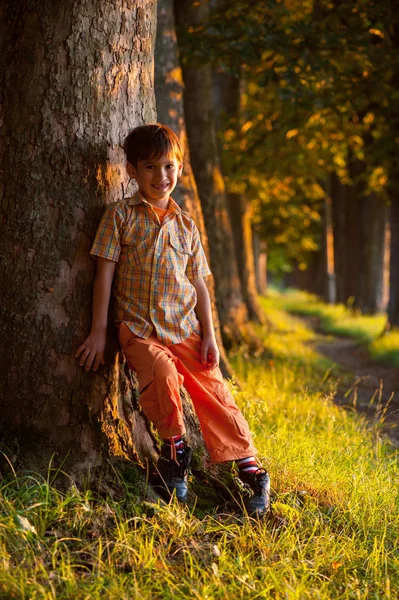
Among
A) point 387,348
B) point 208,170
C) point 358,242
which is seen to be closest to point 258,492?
point 208,170

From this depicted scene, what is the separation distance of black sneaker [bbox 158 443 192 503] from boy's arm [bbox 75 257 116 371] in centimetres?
Answer: 58

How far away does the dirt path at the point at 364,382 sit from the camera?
658 cm

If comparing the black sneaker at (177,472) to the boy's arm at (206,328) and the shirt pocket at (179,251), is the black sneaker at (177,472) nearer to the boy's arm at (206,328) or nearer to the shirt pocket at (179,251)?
the boy's arm at (206,328)

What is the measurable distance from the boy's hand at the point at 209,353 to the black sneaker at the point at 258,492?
0.60 meters

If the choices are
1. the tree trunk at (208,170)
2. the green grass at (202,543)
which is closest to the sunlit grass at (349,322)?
the tree trunk at (208,170)

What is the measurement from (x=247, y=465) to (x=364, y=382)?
5.66m

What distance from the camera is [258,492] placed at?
3.54 m

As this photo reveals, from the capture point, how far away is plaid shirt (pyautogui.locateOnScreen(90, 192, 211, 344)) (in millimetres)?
3484

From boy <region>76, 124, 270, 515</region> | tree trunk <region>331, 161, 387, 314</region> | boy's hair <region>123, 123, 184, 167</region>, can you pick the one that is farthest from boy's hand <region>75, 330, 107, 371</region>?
tree trunk <region>331, 161, 387, 314</region>

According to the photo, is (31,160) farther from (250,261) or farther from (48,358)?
(250,261)

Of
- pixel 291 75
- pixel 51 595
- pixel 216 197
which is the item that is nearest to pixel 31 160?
pixel 51 595

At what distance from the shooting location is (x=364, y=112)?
468 inches

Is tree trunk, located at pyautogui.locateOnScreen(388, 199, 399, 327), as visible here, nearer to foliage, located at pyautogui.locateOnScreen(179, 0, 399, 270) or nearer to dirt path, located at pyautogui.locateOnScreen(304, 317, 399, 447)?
foliage, located at pyautogui.locateOnScreen(179, 0, 399, 270)

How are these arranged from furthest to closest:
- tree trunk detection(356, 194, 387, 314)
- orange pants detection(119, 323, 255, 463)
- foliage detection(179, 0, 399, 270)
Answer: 1. tree trunk detection(356, 194, 387, 314)
2. foliage detection(179, 0, 399, 270)
3. orange pants detection(119, 323, 255, 463)
